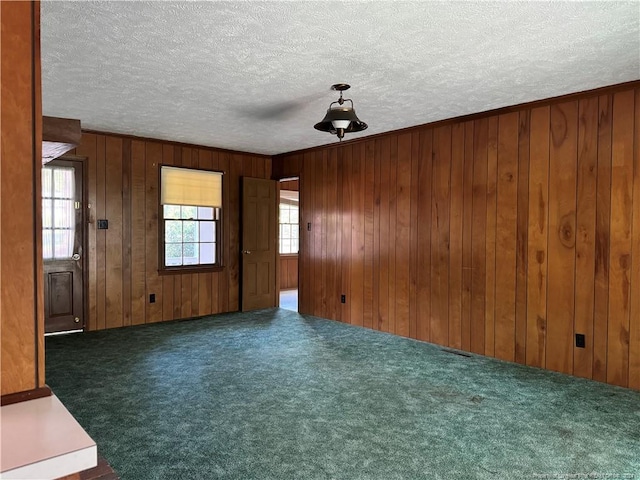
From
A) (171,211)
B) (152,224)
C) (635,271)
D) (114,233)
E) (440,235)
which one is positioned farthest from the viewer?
(171,211)

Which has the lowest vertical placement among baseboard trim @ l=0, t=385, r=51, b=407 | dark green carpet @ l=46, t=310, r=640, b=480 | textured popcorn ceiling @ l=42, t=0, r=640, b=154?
dark green carpet @ l=46, t=310, r=640, b=480

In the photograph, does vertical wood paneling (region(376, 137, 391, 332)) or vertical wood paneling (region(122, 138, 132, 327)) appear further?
vertical wood paneling (region(122, 138, 132, 327))

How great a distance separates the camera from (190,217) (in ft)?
20.6

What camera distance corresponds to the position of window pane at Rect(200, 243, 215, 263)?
21.0 ft

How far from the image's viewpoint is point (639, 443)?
2.55 m

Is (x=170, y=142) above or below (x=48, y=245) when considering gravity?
above

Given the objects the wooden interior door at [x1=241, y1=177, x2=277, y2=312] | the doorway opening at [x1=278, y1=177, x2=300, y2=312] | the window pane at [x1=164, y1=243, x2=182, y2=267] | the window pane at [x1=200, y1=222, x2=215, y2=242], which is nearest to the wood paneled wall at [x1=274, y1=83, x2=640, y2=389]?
the wooden interior door at [x1=241, y1=177, x2=277, y2=312]

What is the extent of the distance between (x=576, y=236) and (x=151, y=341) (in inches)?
179

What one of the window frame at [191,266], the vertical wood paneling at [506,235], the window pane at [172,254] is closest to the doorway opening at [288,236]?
the window frame at [191,266]

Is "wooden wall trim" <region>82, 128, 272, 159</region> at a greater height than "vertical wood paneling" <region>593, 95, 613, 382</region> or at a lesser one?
greater

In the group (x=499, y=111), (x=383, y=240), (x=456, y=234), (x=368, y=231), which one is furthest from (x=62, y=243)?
(x=499, y=111)

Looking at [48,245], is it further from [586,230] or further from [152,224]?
[586,230]

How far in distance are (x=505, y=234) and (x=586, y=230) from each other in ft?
2.35

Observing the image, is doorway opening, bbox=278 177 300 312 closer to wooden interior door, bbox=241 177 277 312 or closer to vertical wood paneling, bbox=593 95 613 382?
wooden interior door, bbox=241 177 277 312
